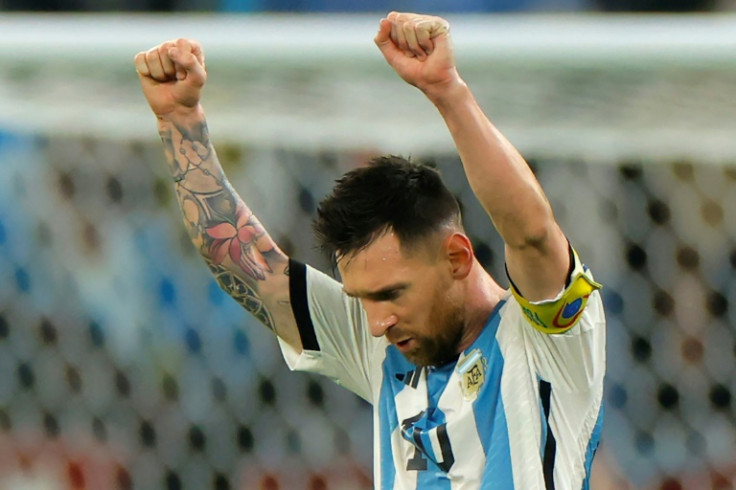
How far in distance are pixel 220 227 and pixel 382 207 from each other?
0.92 feet

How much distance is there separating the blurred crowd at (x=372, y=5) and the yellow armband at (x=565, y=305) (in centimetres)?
97

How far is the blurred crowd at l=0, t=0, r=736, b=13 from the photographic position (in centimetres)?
210

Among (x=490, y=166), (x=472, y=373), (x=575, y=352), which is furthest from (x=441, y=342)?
(x=490, y=166)

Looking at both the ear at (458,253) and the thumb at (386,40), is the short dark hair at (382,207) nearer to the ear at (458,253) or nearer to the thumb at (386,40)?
the ear at (458,253)

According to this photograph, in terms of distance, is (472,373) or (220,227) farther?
(220,227)

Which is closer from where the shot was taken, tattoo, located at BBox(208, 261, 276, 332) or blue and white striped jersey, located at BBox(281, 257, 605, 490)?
blue and white striped jersey, located at BBox(281, 257, 605, 490)

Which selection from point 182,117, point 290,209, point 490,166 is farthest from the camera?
point 290,209

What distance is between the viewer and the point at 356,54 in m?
1.67

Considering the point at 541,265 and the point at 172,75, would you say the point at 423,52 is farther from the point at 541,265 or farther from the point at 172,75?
the point at 172,75

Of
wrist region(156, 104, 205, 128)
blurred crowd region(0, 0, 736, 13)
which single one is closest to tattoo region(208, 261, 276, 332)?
wrist region(156, 104, 205, 128)

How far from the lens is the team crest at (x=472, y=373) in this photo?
1.31m

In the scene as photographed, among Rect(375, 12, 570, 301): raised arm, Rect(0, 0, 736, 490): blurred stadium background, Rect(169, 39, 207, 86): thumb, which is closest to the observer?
Rect(375, 12, 570, 301): raised arm

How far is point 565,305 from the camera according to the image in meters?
1.17

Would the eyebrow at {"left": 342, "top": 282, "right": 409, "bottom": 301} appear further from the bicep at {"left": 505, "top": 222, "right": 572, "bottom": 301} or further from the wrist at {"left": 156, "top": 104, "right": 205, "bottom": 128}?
the wrist at {"left": 156, "top": 104, "right": 205, "bottom": 128}
